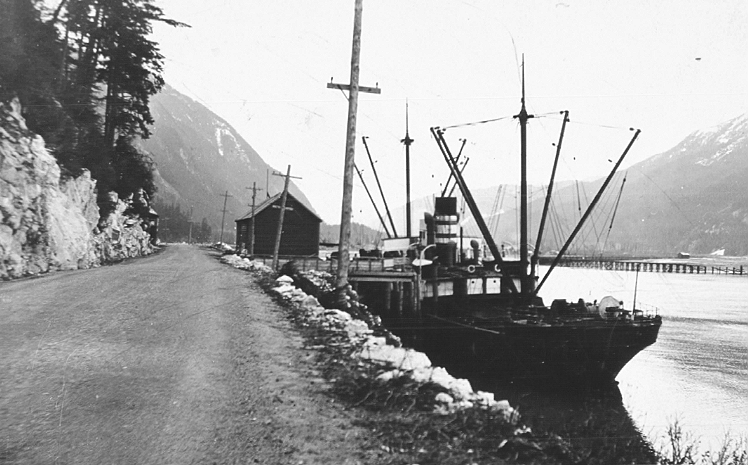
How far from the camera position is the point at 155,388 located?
639cm

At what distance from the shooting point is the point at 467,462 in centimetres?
452

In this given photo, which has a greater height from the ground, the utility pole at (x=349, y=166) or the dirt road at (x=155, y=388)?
the utility pole at (x=349, y=166)

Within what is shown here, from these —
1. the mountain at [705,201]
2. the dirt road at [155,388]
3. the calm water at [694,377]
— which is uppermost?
the mountain at [705,201]

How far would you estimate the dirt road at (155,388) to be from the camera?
473 centimetres

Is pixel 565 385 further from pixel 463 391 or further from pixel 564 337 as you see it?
pixel 463 391

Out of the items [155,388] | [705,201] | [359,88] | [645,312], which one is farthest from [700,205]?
[155,388]

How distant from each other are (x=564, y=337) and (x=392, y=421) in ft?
63.9

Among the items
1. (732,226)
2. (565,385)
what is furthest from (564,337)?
(732,226)

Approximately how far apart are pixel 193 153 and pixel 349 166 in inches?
340

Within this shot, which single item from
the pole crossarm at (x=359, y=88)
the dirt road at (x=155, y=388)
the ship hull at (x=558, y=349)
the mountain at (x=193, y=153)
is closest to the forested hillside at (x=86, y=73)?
the mountain at (x=193, y=153)

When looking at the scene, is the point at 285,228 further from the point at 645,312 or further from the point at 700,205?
the point at 700,205

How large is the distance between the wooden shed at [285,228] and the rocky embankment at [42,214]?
23.9 meters

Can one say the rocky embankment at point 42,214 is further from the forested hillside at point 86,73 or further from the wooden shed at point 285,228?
the wooden shed at point 285,228

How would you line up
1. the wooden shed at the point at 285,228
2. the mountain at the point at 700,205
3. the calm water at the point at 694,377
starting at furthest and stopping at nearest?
1. the mountain at the point at 700,205
2. the wooden shed at the point at 285,228
3. the calm water at the point at 694,377
